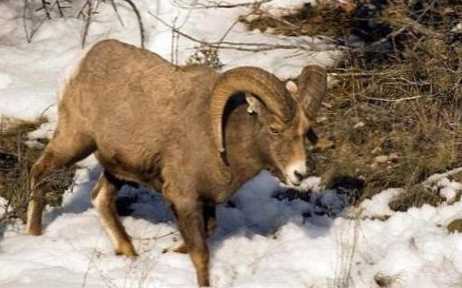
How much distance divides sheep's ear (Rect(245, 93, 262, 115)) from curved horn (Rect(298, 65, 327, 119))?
0.28m

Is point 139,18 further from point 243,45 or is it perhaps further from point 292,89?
point 292,89

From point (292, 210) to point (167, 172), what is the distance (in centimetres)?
153

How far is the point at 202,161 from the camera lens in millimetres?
7039

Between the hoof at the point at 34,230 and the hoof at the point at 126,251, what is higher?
the hoof at the point at 126,251

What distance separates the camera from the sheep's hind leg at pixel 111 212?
765 cm

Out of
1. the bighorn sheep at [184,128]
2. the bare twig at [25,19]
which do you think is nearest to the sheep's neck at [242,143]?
the bighorn sheep at [184,128]

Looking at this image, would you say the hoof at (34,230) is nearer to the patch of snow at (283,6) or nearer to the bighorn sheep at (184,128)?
the bighorn sheep at (184,128)

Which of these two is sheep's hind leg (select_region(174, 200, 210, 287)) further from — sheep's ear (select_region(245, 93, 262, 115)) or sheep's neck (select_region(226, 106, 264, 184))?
sheep's ear (select_region(245, 93, 262, 115))

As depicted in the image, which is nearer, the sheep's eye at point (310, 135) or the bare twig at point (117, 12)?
the sheep's eye at point (310, 135)

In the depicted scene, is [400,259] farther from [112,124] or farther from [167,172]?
[112,124]

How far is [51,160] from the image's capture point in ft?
25.6

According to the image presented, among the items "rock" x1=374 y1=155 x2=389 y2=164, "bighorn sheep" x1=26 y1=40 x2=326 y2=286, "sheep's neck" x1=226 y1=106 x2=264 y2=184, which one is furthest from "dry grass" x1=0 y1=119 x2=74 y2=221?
"rock" x1=374 y1=155 x2=389 y2=164

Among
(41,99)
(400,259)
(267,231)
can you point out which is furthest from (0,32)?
(400,259)

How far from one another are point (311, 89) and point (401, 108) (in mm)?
2667
